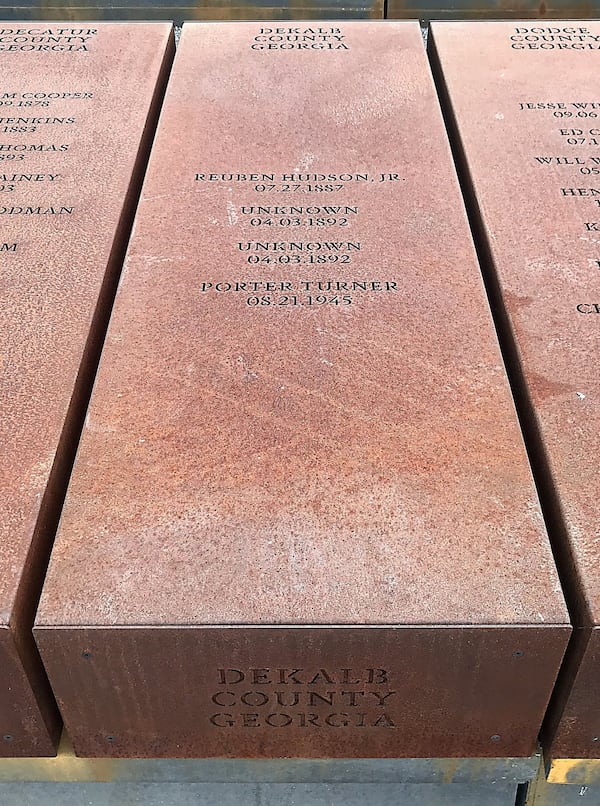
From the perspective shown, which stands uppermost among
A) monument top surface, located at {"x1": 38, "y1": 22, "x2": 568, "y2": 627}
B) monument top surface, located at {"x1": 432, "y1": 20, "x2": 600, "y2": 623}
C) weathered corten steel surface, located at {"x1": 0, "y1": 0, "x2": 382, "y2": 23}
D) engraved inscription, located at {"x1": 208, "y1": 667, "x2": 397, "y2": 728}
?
monument top surface, located at {"x1": 432, "y1": 20, "x2": 600, "y2": 623}

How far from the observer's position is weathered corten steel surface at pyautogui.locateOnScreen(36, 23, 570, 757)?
1240 mm

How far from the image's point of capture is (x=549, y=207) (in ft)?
6.70

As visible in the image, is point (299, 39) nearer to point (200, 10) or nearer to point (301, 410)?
point (200, 10)

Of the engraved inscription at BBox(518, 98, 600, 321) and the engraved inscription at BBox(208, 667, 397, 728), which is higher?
the engraved inscription at BBox(518, 98, 600, 321)

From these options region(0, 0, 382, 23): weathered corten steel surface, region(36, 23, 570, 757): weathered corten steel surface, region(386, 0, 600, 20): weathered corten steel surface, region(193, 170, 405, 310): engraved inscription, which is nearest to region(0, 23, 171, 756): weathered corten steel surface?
region(36, 23, 570, 757): weathered corten steel surface

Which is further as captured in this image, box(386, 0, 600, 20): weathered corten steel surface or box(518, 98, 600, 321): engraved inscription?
box(386, 0, 600, 20): weathered corten steel surface

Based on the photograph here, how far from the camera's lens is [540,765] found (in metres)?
1.44

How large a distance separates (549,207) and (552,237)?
5.4 inches

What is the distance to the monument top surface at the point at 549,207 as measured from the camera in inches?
Answer: 57.4

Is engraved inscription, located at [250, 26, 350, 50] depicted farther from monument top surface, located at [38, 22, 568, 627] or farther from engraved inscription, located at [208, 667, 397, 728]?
engraved inscription, located at [208, 667, 397, 728]

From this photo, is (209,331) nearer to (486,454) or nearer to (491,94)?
(486,454)

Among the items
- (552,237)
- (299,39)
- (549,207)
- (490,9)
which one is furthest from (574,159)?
(490,9)

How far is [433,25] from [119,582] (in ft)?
8.11

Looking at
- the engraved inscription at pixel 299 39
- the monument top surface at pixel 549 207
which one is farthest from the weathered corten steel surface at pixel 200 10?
the monument top surface at pixel 549 207
